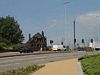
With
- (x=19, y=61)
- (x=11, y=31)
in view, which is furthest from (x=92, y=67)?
(x=11, y=31)

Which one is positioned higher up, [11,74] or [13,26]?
[13,26]

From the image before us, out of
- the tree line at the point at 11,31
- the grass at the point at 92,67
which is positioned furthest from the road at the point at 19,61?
the tree line at the point at 11,31

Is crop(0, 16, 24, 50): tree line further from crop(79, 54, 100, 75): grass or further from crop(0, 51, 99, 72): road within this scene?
crop(79, 54, 100, 75): grass

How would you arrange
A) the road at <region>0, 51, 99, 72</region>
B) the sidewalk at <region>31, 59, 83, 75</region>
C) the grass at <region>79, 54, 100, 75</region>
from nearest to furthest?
the grass at <region>79, 54, 100, 75</region>, the sidewalk at <region>31, 59, 83, 75</region>, the road at <region>0, 51, 99, 72</region>

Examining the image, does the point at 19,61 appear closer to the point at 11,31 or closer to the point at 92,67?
the point at 92,67

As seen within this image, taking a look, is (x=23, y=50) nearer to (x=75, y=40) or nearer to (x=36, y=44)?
(x=75, y=40)

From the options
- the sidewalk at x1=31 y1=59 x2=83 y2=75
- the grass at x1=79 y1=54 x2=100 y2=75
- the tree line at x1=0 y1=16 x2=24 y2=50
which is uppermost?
the tree line at x1=0 y1=16 x2=24 y2=50

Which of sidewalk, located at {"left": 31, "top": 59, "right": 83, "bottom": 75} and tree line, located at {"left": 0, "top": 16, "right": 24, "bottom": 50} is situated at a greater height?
tree line, located at {"left": 0, "top": 16, "right": 24, "bottom": 50}

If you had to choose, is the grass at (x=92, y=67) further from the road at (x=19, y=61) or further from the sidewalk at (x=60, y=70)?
the road at (x=19, y=61)

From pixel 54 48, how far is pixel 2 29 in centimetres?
3706

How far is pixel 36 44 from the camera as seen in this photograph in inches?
4345

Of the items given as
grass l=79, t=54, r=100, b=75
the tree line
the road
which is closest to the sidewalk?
grass l=79, t=54, r=100, b=75

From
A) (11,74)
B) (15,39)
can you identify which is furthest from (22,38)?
(11,74)

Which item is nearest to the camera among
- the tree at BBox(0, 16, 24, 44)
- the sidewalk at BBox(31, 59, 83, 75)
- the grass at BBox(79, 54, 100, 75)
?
the grass at BBox(79, 54, 100, 75)
